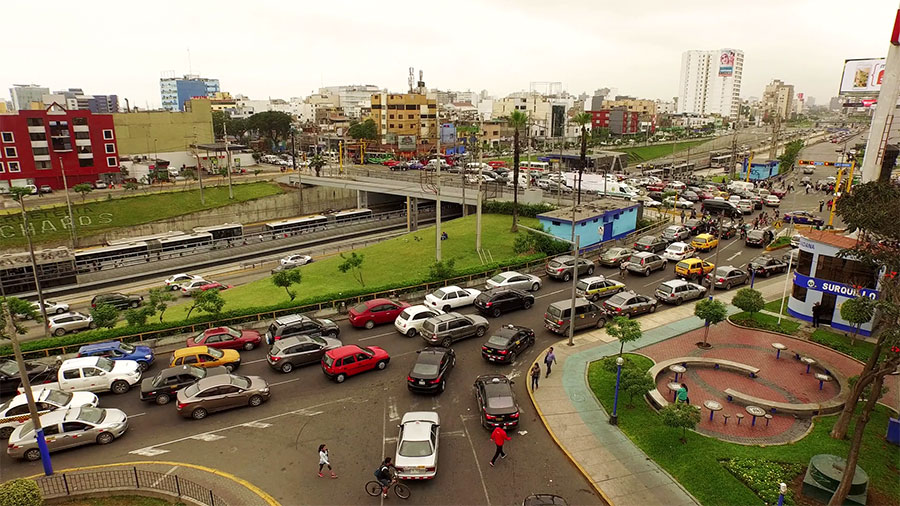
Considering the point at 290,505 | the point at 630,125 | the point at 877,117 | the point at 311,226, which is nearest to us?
the point at 290,505

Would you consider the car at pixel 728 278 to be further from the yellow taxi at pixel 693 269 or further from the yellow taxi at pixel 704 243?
the yellow taxi at pixel 704 243

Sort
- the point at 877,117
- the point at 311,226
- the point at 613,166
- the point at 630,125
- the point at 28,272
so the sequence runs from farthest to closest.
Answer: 1. the point at 630,125
2. the point at 613,166
3. the point at 311,226
4. the point at 28,272
5. the point at 877,117

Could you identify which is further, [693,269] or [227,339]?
[693,269]

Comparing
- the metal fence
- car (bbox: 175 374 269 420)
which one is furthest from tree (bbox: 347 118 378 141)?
the metal fence

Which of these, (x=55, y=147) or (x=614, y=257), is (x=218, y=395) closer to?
(x=614, y=257)

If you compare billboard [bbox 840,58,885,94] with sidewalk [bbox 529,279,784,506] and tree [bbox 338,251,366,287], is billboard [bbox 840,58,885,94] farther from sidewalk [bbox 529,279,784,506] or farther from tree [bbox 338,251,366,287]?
tree [bbox 338,251,366,287]

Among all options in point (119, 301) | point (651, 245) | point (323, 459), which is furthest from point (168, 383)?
point (651, 245)

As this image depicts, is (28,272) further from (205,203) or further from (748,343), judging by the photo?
(748,343)

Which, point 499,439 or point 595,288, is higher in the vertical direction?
point 499,439

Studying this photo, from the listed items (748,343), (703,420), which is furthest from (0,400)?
(748,343)
